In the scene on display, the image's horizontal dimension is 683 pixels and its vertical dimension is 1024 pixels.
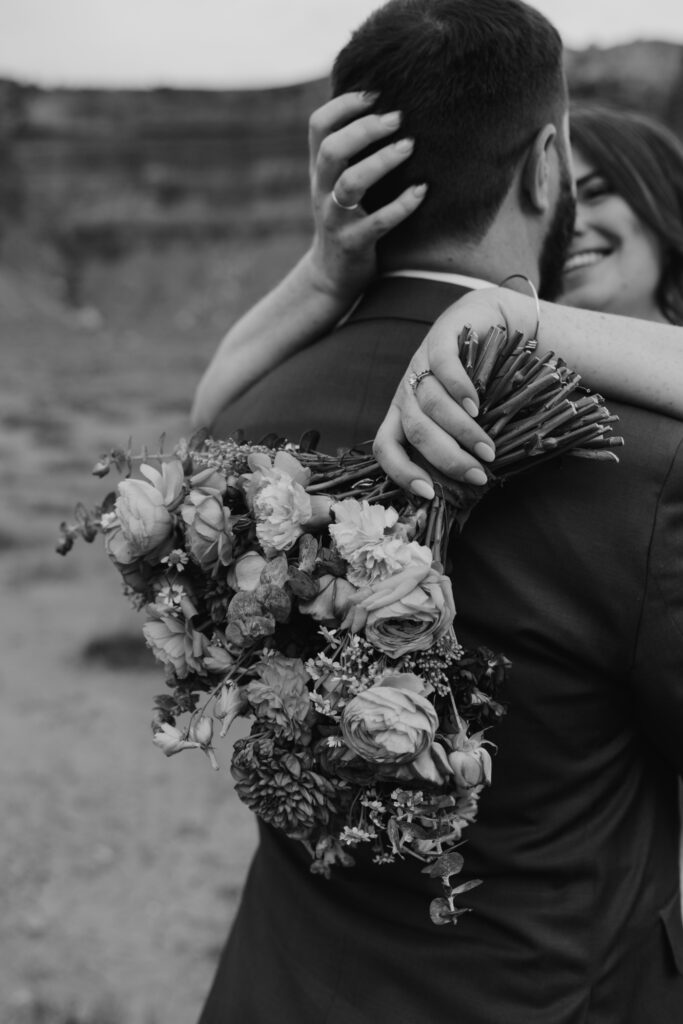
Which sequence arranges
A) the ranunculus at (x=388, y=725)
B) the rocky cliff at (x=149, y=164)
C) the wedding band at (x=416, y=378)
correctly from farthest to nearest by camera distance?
the rocky cliff at (x=149, y=164) → the wedding band at (x=416, y=378) → the ranunculus at (x=388, y=725)

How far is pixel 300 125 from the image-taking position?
42812 mm

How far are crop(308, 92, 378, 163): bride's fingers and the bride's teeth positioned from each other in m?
1.74

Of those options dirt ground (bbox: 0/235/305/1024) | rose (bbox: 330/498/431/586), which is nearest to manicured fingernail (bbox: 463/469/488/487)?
rose (bbox: 330/498/431/586)

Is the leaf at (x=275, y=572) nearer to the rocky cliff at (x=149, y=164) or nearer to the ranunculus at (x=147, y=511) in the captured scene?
the ranunculus at (x=147, y=511)

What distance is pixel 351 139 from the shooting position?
158 centimetres

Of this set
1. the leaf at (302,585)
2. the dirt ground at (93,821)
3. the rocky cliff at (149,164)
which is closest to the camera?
the leaf at (302,585)

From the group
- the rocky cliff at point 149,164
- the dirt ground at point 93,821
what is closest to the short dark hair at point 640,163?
the dirt ground at point 93,821

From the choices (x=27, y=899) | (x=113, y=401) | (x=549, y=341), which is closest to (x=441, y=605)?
(x=549, y=341)

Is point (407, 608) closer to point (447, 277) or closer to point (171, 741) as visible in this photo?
point (171, 741)

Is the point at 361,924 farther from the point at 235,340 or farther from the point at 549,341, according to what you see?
the point at 235,340

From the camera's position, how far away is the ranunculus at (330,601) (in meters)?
1.27

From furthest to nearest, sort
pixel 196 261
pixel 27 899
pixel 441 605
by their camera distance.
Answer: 1. pixel 196 261
2. pixel 27 899
3. pixel 441 605

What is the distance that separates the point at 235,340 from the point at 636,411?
1.05m

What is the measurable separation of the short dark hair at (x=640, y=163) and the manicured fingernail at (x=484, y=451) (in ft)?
7.55
